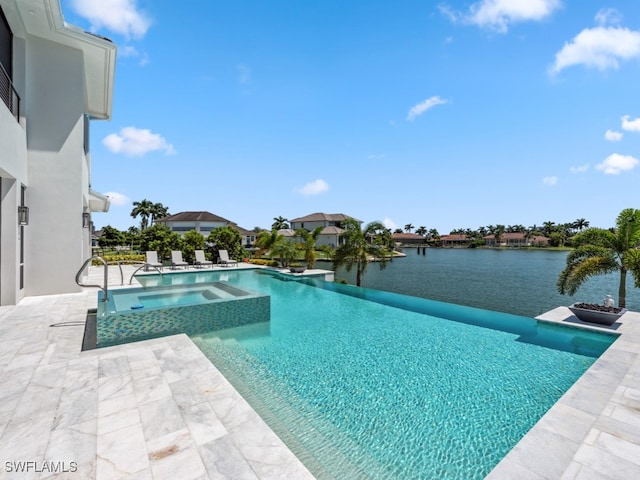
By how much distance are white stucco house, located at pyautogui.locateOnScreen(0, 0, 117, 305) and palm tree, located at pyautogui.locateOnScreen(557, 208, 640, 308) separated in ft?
45.6

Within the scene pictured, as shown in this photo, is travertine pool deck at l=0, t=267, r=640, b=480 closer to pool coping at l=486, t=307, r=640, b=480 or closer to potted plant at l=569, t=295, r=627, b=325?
pool coping at l=486, t=307, r=640, b=480

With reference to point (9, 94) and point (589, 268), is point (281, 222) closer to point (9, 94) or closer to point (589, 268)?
point (9, 94)

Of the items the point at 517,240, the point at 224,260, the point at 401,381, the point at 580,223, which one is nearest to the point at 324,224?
the point at 224,260

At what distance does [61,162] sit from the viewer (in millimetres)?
8258

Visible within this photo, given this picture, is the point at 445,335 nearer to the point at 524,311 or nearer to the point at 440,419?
the point at 440,419

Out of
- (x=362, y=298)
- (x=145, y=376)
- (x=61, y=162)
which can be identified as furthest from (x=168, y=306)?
(x=362, y=298)

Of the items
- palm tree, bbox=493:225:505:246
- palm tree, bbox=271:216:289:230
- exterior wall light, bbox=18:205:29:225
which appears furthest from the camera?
palm tree, bbox=493:225:505:246

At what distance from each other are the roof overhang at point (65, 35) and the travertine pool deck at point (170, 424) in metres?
7.18

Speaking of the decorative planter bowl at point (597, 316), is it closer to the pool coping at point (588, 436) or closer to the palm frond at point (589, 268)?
the palm frond at point (589, 268)

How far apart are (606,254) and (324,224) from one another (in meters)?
45.8

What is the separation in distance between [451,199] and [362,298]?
990 inches

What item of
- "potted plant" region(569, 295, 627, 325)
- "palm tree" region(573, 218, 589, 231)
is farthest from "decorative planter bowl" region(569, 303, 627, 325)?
"palm tree" region(573, 218, 589, 231)

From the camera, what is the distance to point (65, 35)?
7.81 m

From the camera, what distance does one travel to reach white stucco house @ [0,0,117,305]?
6.89 metres
